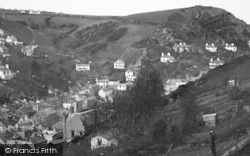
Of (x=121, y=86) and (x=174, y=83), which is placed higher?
(x=174, y=83)

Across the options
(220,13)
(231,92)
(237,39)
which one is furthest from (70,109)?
(220,13)

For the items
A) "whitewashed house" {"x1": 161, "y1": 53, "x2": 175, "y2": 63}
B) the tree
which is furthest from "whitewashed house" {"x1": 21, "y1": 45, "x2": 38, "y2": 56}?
the tree

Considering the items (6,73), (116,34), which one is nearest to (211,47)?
(116,34)

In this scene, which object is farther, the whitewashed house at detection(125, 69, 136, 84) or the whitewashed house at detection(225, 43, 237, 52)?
the whitewashed house at detection(225, 43, 237, 52)

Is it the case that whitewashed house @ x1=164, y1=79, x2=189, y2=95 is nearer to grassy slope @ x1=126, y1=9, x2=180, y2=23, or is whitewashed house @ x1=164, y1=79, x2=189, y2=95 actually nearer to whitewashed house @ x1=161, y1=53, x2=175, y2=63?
whitewashed house @ x1=161, y1=53, x2=175, y2=63

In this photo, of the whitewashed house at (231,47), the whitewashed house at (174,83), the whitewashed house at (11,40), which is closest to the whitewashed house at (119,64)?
the whitewashed house at (174,83)

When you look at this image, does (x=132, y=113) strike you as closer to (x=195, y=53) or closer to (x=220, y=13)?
(x=195, y=53)

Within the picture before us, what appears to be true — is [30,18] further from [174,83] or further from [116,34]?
[174,83]
